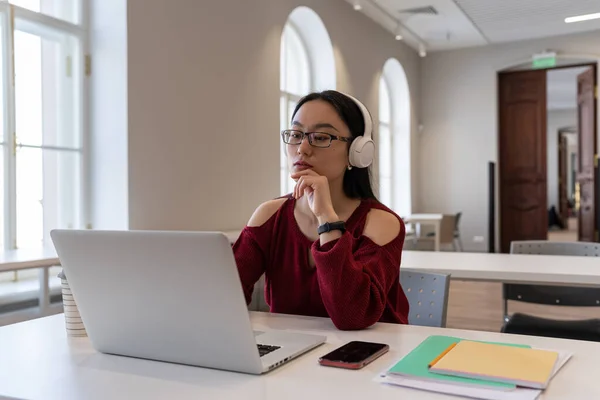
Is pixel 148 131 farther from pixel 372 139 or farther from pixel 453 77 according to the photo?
pixel 453 77

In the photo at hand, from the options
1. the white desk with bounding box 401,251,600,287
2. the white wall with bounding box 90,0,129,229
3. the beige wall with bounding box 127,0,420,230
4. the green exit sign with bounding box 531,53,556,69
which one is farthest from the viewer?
the green exit sign with bounding box 531,53,556,69

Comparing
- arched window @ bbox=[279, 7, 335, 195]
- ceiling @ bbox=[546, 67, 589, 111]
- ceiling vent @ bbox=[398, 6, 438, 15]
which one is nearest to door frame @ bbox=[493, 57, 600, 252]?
ceiling @ bbox=[546, 67, 589, 111]

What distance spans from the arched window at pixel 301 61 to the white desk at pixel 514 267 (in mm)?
3737

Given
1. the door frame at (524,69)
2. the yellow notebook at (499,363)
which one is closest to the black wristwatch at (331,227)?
the yellow notebook at (499,363)

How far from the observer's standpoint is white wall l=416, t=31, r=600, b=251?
9273 millimetres

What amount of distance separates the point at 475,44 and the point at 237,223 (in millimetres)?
5825

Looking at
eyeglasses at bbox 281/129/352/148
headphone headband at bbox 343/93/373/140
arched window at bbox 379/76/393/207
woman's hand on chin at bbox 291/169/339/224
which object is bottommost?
woman's hand on chin at bbox 291/169/339/224

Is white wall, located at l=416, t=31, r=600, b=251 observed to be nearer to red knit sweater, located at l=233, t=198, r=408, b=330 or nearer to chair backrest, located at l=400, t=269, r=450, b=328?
chair backrest, located at l=400, t=269, r=450, b=328

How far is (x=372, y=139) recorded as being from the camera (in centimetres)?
160

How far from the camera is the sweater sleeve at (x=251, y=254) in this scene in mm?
1591

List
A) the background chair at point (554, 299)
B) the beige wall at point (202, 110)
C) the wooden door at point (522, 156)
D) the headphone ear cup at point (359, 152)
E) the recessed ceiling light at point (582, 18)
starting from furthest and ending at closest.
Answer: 1. the wooden door at point (522, 156)
2. the recessed ceiling light at point (582, 18)
3. the beige wall at point (202, 110)
4. the background chair at point (554, 299)
5. the headphone ear cup at point (359, 152)

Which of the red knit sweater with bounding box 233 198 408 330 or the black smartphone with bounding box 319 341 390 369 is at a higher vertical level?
the red knit sweater with bounding box 233 198 408 330

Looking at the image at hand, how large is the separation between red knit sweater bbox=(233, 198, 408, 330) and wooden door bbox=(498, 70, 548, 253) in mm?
8260

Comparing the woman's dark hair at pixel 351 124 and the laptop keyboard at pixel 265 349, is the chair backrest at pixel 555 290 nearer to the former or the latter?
the woman's dark hair at pixel 351 124
